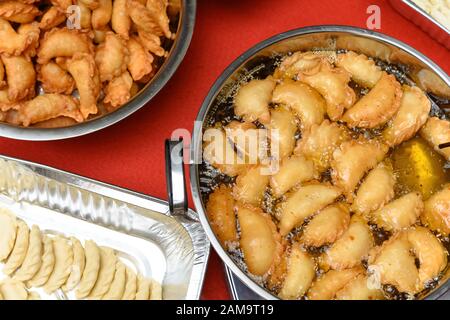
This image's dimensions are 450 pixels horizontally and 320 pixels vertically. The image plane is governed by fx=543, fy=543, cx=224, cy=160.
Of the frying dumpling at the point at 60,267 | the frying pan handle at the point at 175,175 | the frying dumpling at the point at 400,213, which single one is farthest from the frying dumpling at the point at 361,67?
the frying dumpling at the point at 60,267

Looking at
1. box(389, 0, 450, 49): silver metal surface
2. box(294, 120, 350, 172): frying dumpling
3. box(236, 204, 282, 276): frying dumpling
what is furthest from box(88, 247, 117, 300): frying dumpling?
box(389, 0, 450, 49): silver metal surface

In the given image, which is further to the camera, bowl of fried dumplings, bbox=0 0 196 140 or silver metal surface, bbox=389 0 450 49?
silver metal surface, bbox=389 0 450 49

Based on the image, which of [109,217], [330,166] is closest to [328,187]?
[330,166]

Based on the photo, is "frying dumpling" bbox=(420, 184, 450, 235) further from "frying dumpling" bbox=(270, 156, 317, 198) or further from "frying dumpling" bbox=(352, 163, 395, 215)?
"frying dumpling" bbox=(270, 156, 317, 198)

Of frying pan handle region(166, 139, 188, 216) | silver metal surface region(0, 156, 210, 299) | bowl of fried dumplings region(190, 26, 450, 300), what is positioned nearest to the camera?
frying pan handle region(166, 139, 188, 216)

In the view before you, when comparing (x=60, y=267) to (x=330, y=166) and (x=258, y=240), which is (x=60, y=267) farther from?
(x=330, y=166)
